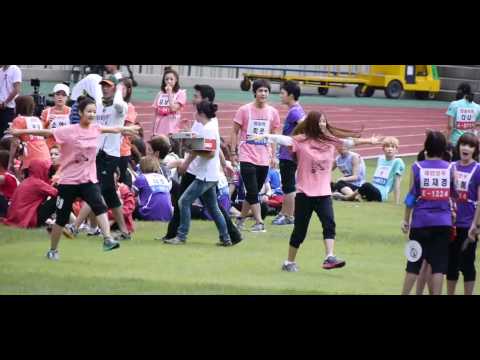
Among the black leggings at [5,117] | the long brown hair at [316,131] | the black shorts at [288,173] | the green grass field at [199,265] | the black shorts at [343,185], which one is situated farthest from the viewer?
the black shorts at [343,185]

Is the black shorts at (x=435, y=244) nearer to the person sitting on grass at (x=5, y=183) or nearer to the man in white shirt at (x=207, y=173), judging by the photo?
the man in white shirt at (x=207, y=173)

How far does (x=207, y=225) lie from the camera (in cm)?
1459

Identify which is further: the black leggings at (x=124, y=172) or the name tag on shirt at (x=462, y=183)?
the black leggings at (x=124, y=172)

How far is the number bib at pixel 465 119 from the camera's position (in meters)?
17.4

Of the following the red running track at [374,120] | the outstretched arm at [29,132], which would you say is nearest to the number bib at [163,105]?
the outstretched arm at [29,132]

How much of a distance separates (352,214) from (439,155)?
625cm

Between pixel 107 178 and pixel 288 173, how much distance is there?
8.48 feet

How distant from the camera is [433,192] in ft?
31.9

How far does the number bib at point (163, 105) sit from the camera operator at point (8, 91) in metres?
2.03

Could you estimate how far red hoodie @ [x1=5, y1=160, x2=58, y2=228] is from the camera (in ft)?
44.7

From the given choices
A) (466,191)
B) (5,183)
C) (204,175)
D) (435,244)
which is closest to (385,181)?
(204,175)

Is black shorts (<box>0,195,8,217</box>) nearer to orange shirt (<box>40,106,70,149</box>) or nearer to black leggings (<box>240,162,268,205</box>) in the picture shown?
orange shirt (<box>40,106,70,149</box>)

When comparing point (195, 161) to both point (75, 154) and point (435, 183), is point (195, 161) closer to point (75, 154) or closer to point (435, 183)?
point (75, 154)
